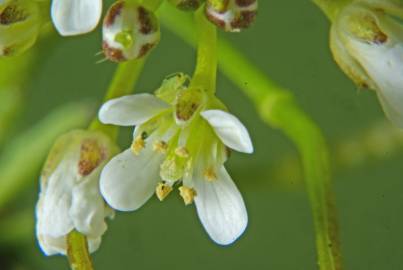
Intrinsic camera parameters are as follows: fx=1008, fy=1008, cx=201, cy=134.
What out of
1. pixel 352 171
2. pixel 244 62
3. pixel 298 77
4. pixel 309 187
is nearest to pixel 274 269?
pixel 352 171

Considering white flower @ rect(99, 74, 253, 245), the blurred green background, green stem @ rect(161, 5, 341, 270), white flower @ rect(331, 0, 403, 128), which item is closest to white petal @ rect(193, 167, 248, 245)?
white flower @ rect(99, 74, 253, 245)

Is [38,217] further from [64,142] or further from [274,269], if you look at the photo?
[274,269]

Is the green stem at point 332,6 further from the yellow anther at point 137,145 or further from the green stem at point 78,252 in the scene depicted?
the green stem at point 78,252

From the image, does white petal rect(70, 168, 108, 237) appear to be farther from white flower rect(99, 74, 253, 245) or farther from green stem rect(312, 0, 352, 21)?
green stem rect(312, 0, 352, 21)

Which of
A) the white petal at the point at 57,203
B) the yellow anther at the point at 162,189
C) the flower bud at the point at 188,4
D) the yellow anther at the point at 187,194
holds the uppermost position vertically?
the flower bud at the point at 188,4

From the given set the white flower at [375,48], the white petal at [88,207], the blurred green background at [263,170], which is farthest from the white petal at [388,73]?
the blurred green background at [263,170]
